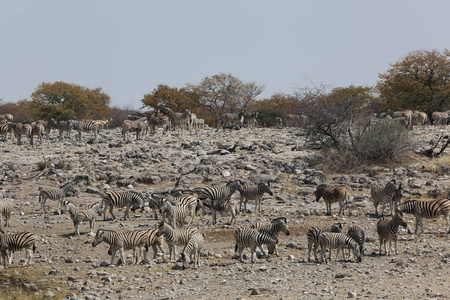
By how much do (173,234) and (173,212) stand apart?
8.37 ft

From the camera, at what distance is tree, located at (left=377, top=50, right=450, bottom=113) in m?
44.2

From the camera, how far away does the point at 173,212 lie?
630 inches

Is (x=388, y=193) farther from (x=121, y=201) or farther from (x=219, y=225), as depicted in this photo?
(x=121, y=201)

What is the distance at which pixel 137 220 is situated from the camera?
17797 mm

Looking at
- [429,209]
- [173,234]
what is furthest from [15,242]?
[429,209]

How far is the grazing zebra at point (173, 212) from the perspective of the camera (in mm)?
15927

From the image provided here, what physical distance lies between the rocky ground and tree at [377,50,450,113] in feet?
39.4

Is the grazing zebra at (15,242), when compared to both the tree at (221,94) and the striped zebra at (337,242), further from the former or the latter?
the tree at (221,94)

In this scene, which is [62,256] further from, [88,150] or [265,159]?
[88,150]

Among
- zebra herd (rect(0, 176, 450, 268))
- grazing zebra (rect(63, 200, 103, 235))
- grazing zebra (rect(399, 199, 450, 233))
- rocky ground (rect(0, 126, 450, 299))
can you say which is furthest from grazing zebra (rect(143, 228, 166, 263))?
grazing zebra (rect(399, 199, 450, 233))

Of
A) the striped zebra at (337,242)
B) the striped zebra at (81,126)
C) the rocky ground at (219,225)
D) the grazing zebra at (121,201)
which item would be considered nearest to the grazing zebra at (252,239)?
the rocky ground at (219,225)

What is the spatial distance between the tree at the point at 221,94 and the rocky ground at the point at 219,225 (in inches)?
Result: 815

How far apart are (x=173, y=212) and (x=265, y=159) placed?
34.6 feet

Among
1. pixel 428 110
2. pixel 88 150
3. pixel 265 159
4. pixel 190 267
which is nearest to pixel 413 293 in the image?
pixel 190 267
